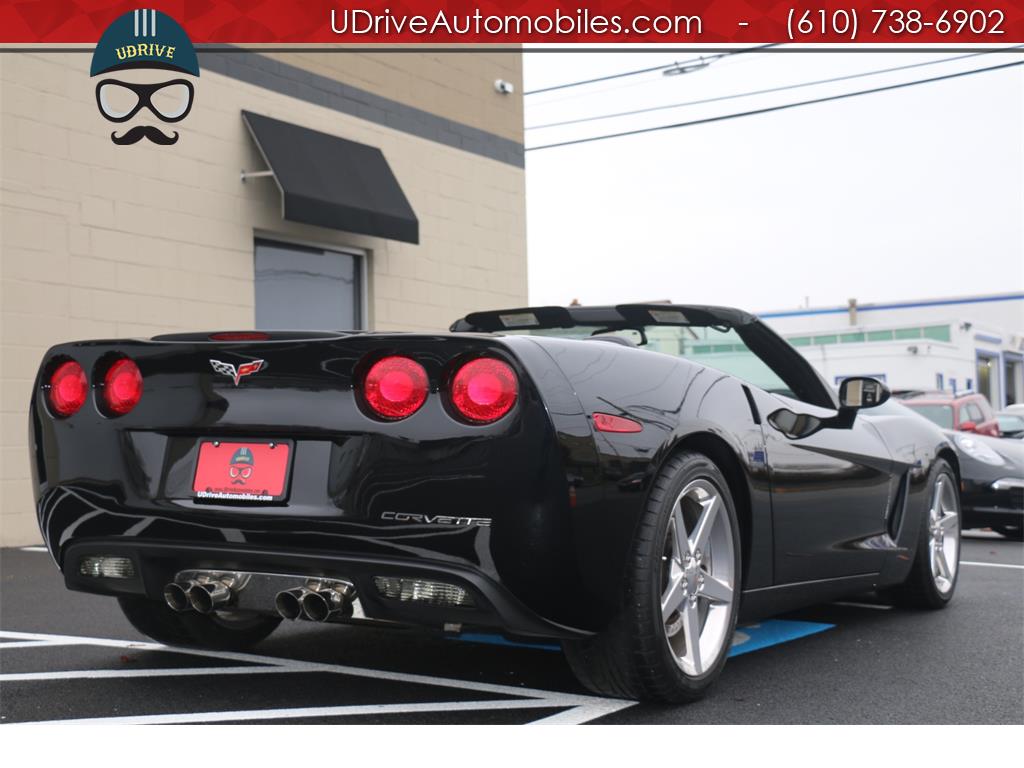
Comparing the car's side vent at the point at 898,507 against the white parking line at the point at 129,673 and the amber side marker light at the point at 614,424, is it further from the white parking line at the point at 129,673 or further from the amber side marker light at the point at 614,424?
the white parking line at the point at 129,673

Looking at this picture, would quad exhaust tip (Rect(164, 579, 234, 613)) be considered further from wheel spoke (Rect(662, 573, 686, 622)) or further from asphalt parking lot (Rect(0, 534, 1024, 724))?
wheel spoke (Rect(662, 573, 686, 622))

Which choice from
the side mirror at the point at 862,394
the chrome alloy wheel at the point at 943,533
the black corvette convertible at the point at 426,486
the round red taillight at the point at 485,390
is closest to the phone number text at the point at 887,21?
the chrome alloy wheel at the point at 943,533

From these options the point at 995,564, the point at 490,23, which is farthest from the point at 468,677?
the point at 490,23

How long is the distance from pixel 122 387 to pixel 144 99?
23.4 feet

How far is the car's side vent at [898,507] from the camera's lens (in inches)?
203

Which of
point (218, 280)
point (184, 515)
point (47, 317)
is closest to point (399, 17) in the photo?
point (218, 280)

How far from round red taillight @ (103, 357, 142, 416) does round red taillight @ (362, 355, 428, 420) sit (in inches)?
29.6

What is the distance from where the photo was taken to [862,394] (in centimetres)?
486

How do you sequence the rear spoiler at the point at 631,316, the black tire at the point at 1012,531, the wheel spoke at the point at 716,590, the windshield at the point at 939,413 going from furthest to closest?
1. the windshield at the point at 939,413
2. the black tire at the point at 1012,531
3. the rear spoiler at the point at 631,316
4. the wheel spoke at the point at 716,590

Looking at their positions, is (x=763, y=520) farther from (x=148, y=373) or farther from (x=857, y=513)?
(x=148, y=373)

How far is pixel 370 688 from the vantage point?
383 centimetres

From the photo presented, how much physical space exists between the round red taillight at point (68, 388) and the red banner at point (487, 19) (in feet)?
21.9

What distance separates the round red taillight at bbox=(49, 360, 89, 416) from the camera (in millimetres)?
3627

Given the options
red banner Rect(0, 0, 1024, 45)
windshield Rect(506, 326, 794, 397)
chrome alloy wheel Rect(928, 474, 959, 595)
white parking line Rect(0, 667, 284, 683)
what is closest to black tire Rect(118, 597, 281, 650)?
white parking line Rect(0, 667, 284, 683)
